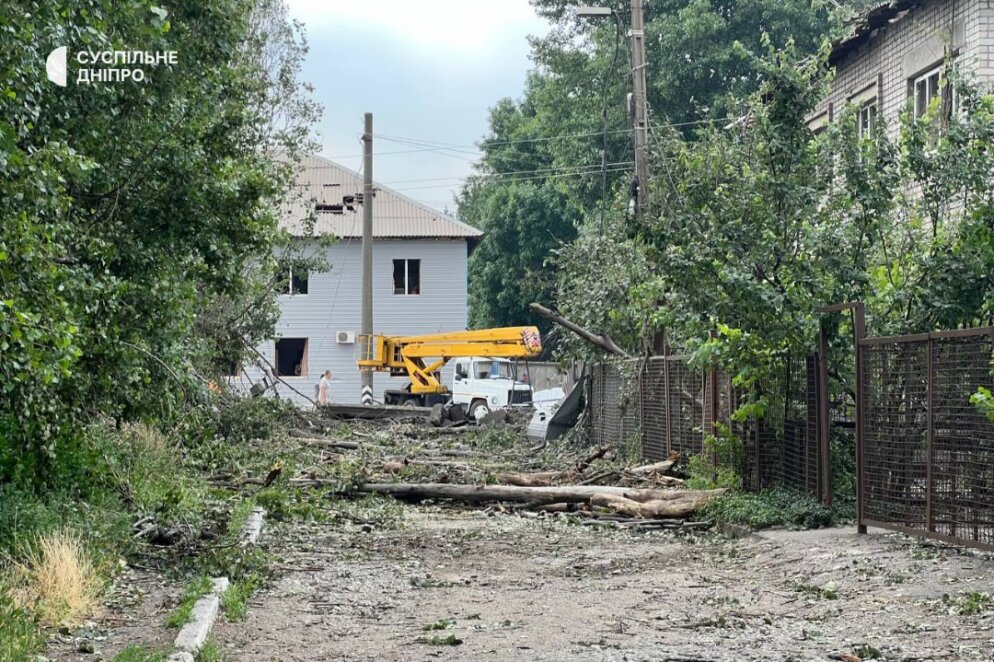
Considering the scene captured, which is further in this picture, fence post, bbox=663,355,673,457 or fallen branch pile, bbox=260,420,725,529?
fence post, bbox=663,355,673,457

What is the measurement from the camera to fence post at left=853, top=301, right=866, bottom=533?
1188cm

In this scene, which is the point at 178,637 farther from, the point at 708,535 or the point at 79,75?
the point at 708,535

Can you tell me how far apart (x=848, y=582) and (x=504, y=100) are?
2328 inches

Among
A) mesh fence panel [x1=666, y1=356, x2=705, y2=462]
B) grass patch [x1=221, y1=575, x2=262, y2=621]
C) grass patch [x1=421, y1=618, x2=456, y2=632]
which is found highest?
mesh fence panel [x1=666, y1=356, x2=705, y2=462]

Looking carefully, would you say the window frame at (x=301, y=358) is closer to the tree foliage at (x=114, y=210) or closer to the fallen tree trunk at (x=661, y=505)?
the tree foliage at (x=114, y=210)

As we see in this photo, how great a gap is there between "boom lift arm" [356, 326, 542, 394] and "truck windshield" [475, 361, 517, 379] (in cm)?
63

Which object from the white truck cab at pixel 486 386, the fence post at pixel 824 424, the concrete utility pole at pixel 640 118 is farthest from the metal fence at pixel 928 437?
the white truck cab at pixel 486 386

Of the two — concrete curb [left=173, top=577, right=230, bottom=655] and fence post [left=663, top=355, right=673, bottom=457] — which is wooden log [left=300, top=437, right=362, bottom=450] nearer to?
fence post [left=663, top=355, right=673, bottom=457]

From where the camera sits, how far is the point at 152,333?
40.5 ft

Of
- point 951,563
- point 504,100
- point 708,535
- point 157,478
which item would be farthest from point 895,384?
point 504,100

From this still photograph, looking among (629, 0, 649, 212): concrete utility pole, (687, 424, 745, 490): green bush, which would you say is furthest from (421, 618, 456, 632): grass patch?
(629, 0, 649, 212): concrete utility pole

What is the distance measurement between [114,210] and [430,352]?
91.1ft

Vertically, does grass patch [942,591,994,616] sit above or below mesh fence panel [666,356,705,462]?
below

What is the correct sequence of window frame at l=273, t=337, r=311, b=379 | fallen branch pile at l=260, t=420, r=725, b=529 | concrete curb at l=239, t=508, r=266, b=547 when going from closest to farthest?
concrete curb at l=239, t=508, r=266, b=547
fallen branch pile at l=260, t=420, r=725, b=529
window frame at l=273, t=337, r=311, b=379
